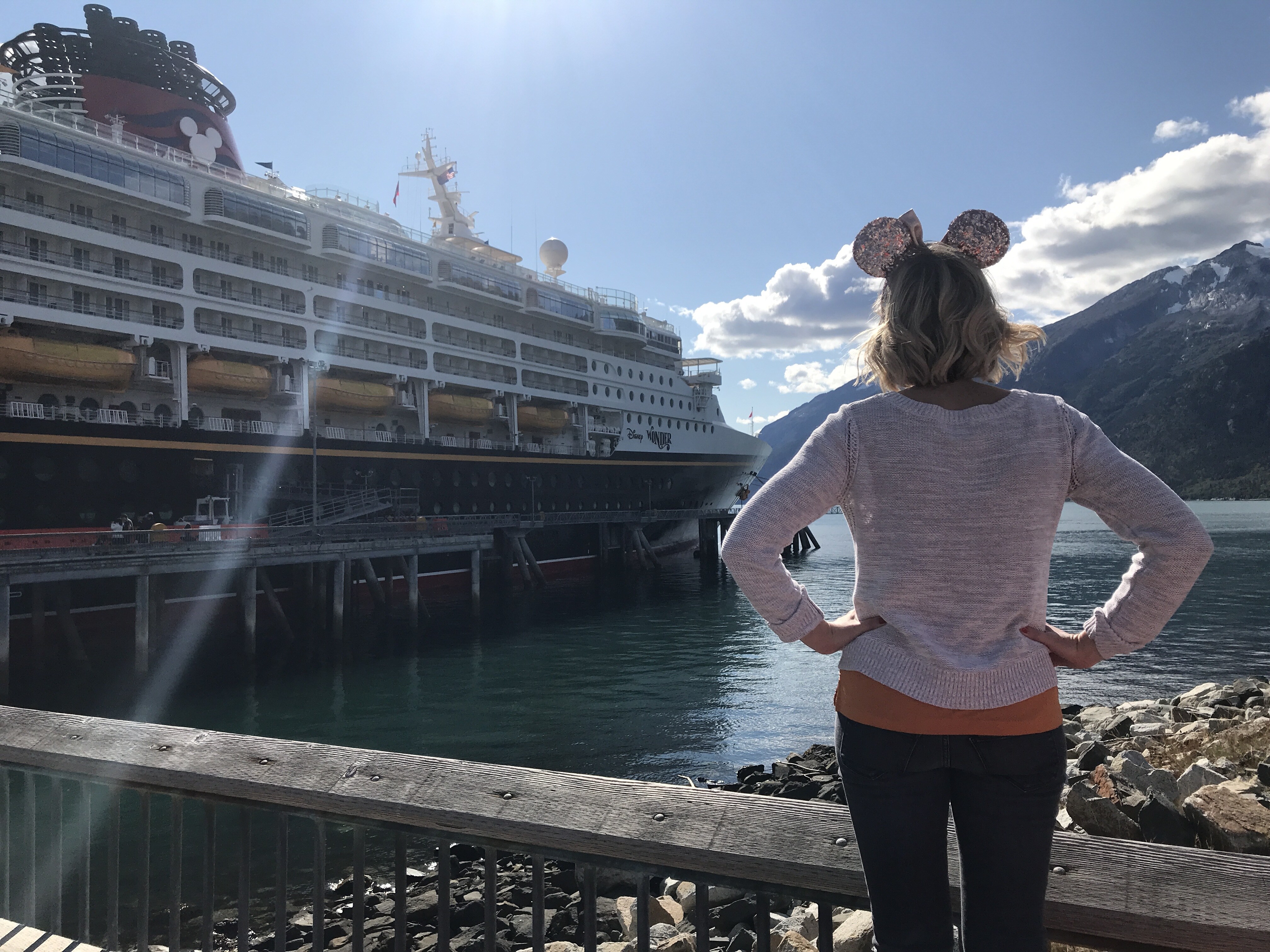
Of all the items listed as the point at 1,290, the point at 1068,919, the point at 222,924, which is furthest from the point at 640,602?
the point at 1068,919

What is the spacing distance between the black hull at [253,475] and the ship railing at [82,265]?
455 centimetres

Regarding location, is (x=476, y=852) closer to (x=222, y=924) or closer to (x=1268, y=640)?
(x=222, y=924)

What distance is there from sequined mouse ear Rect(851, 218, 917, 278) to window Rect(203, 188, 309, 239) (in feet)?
89.9

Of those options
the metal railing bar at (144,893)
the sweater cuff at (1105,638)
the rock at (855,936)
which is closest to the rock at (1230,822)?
the rock at (855,936)

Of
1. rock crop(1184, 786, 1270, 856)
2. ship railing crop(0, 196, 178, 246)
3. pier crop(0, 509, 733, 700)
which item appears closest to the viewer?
rock crop(1184, 786, 1270, 856)

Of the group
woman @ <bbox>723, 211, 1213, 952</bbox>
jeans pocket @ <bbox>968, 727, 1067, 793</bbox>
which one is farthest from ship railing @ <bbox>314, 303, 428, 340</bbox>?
jeans pocket @ <bbox>968, 727, 1067, 793</bbox>

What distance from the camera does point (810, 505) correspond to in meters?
1.55

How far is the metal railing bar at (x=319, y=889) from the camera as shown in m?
2.19

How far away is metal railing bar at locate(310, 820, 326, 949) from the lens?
2191mm

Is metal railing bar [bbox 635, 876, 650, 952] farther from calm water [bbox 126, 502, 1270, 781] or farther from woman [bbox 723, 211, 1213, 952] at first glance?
calm water [bbox 126, 502, 1270, 781]

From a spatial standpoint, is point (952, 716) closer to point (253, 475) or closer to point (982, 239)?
point (982, 239)

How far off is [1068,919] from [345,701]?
→ 15.2 meters

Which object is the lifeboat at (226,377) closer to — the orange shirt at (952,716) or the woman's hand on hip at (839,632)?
the woman's hand on hip at (839,632)

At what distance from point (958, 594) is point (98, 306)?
1029 inches
